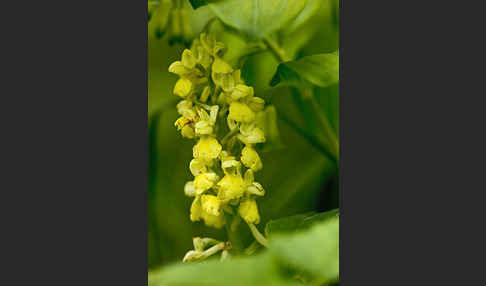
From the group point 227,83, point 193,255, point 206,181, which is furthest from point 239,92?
point 193,255

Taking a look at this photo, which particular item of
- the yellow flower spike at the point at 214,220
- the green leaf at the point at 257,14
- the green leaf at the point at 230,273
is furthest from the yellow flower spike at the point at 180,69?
the green leaf at the point at 230,273

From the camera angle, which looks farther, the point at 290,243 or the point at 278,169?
the point at 278,169

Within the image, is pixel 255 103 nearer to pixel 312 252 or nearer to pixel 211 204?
pixel 211 204

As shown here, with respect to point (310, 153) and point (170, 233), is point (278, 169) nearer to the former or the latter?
point (310, 153)

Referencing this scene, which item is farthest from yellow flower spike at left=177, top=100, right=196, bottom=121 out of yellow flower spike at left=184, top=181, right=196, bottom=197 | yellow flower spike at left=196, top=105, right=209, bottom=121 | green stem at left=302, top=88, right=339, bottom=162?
green stem at left=302, top=88, right=339, bottom=162

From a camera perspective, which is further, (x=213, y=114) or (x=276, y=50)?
(x=276, y=50)

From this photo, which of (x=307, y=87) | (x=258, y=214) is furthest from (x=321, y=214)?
(x=307, y=87)
